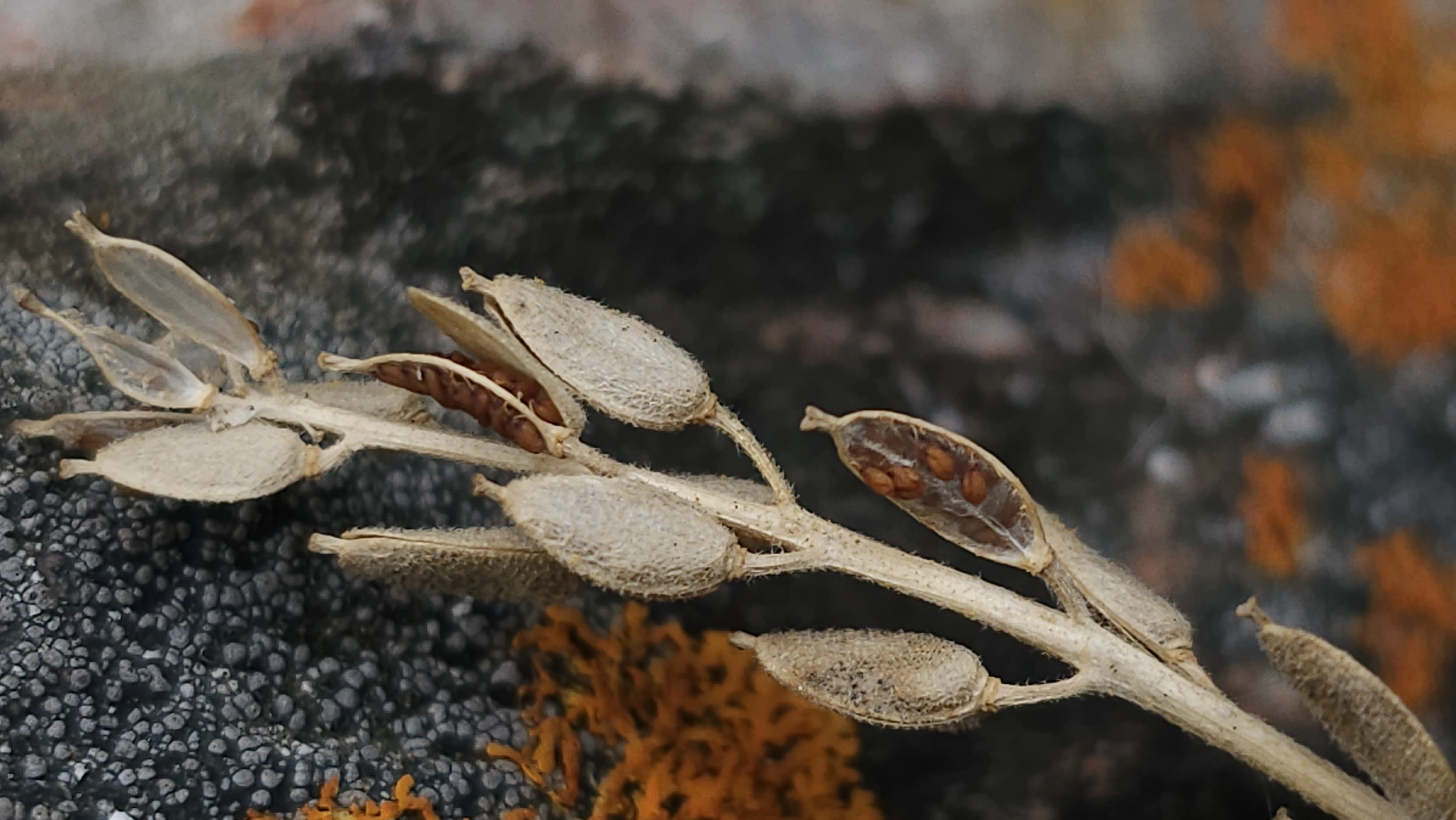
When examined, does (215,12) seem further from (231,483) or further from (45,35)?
(231,483)

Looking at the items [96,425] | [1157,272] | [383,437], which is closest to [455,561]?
[383,437]

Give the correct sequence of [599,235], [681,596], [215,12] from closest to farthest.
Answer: [681,596] → [215,12] → [599,235]

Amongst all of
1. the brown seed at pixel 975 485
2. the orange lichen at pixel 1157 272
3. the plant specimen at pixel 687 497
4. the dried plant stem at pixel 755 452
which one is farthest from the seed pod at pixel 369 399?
the orange lichen at pixel 1157 272

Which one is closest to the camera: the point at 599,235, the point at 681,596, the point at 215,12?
the point at 681,596

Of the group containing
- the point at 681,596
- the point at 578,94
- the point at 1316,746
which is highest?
the point at 578,94

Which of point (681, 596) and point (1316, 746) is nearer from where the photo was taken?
point (681, 596)

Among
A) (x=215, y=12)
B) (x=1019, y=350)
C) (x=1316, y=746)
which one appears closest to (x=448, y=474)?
(x=215, y=12)

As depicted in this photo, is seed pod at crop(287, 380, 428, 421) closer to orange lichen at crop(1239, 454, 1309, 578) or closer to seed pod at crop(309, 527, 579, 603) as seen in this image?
seed pod at crop(309, 527, 579, 603)

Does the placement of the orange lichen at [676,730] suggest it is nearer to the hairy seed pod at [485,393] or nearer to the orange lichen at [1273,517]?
the hairy seed pod at [485,393]

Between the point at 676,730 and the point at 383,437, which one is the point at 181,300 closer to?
the point at 383,437
